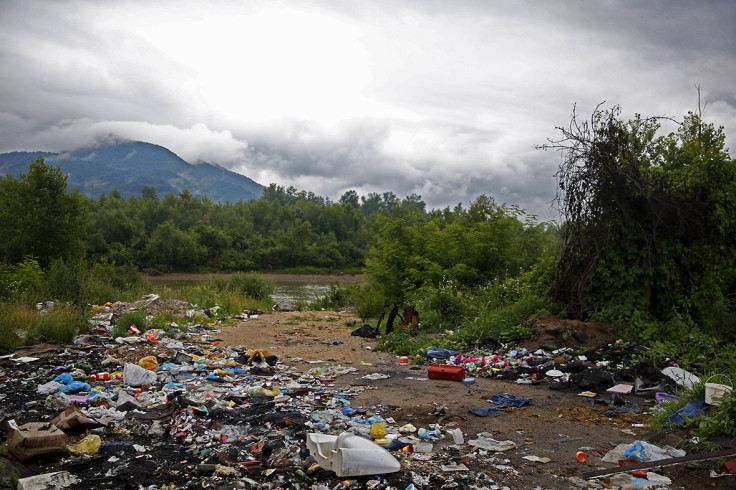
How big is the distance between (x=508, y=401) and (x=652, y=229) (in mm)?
4422

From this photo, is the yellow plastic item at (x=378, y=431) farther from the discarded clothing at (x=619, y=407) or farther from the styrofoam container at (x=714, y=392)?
the styrofoam container at (x=714, y=392)

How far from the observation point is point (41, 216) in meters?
19.6

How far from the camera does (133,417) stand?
479 centimetres

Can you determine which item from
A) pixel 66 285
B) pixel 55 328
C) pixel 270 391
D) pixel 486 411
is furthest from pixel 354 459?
pixel 66 285

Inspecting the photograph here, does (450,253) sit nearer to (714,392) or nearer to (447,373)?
(447,373)

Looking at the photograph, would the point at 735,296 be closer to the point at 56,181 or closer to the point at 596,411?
the point at 596,411

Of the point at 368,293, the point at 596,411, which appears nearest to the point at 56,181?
the point at 368,293

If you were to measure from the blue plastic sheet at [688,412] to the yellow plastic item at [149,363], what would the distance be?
6.49m

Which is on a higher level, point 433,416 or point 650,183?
point 650,183

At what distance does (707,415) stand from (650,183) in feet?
15.5

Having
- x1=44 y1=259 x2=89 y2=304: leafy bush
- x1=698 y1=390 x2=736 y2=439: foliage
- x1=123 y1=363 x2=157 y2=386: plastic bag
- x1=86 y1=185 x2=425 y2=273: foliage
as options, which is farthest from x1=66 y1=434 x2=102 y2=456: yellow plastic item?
x1=86 y1=185 x2=425 y2=273: foliage

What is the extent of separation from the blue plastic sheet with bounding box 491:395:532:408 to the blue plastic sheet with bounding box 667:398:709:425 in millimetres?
1618

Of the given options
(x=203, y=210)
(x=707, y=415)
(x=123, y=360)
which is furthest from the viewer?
(x=203, y=210)

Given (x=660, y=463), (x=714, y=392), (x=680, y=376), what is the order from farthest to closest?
(x=680, y=376) → (x=714, y=392) → (x=660, y=463)
